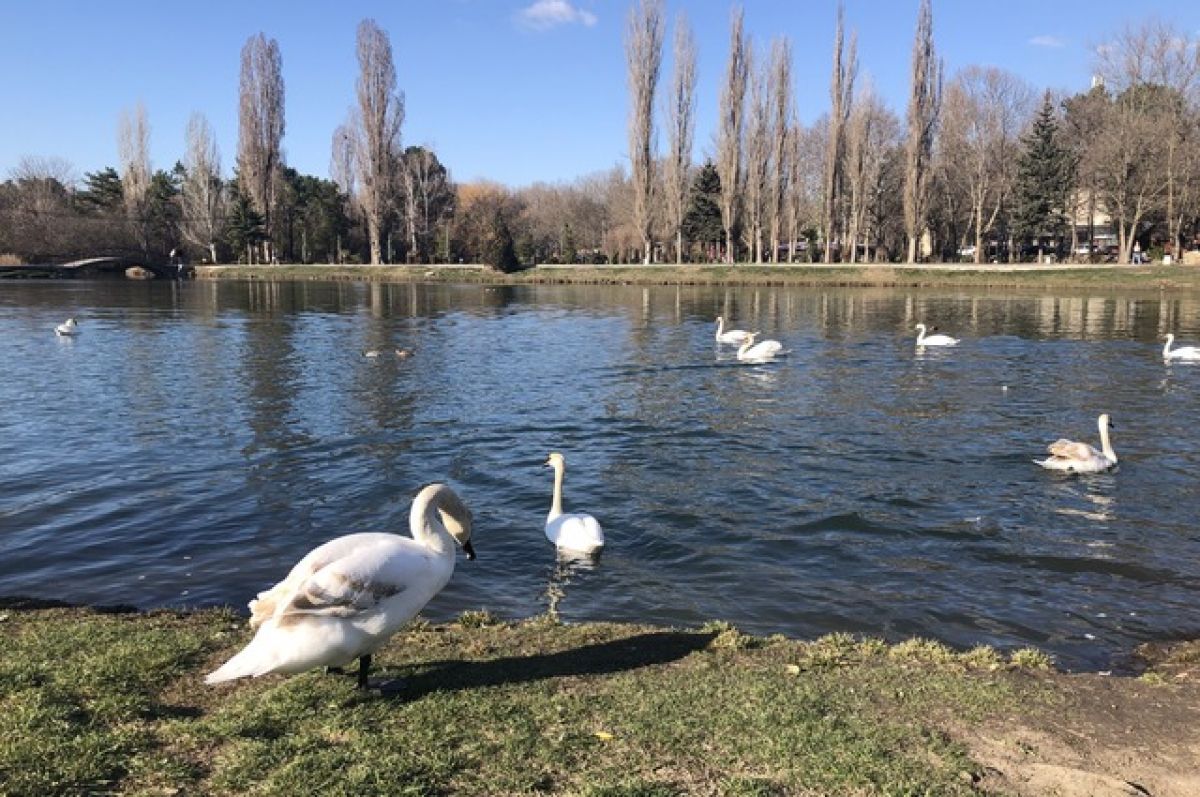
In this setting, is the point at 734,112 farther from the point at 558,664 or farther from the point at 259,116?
the point at 558,664

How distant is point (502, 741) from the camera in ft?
15.9

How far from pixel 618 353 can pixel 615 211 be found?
8220 cm

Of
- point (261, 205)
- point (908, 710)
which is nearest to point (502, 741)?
point (908, 710)

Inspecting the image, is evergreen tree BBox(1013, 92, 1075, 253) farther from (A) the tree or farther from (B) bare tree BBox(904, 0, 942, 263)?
(A) the tree

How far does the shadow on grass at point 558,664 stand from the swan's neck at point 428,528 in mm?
830

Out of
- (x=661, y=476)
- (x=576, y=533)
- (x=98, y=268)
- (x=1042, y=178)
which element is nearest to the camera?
(x=576, y=533)

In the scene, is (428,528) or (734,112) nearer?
(428,528)

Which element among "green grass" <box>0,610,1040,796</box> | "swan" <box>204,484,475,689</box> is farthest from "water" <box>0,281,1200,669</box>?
"swan" <box>204,484,475,689</box>

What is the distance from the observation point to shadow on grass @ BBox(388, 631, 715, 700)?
228 inches

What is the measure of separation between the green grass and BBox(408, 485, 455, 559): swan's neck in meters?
0.90

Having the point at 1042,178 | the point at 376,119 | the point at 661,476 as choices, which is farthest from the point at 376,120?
the point at 661,476

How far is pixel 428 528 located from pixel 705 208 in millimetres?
82866

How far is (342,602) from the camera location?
16.7 ft

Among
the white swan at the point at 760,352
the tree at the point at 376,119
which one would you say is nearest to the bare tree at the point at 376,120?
the tree at the point at 376,119
